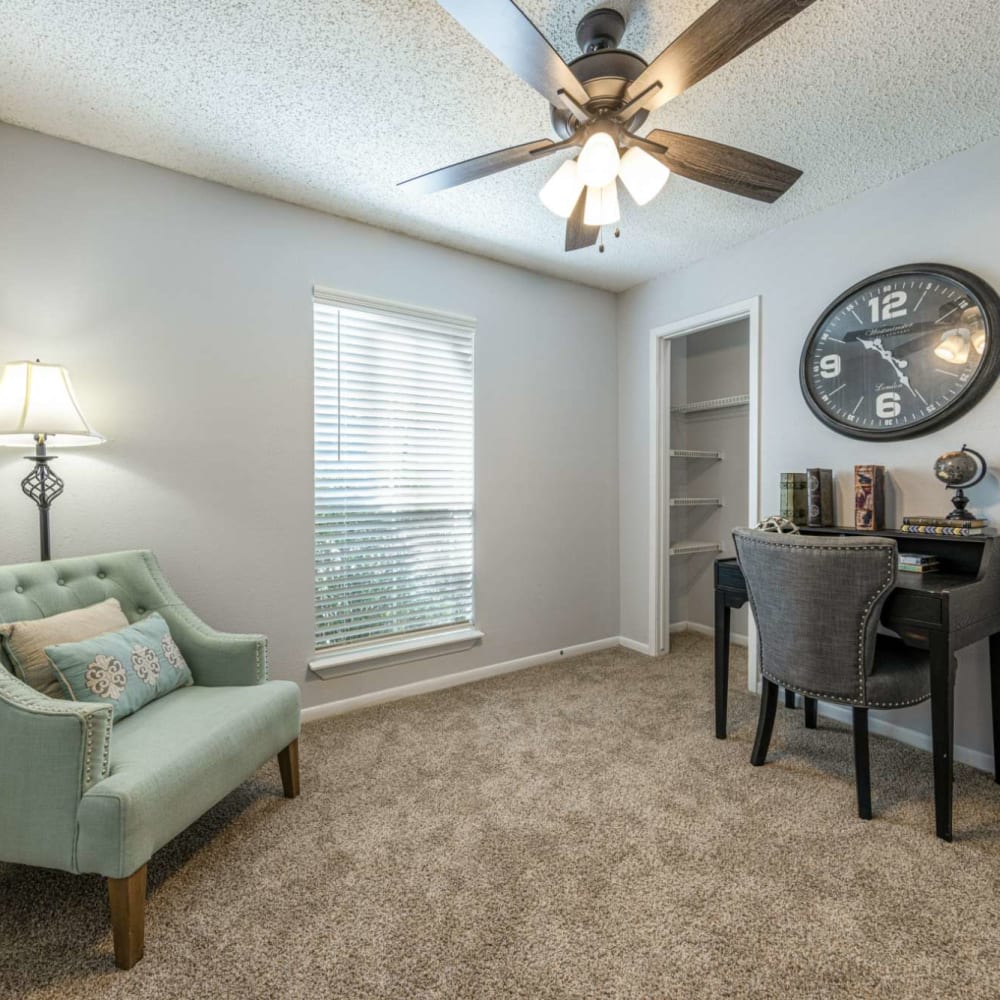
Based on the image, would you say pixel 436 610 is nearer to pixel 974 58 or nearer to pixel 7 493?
pixel 7 493

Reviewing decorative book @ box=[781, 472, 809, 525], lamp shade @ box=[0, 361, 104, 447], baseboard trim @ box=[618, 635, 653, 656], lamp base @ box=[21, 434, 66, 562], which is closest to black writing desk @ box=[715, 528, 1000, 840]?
decorative book @ box=[781, 472, 809, 525]

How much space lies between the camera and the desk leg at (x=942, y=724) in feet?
5.85

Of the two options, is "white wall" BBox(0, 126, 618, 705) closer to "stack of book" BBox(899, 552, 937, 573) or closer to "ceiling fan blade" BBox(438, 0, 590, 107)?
"ceiling fan blade" BBox(438, 0, 590, 107)

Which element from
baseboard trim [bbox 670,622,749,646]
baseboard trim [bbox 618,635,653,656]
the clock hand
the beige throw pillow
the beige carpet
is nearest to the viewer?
the beige carpet

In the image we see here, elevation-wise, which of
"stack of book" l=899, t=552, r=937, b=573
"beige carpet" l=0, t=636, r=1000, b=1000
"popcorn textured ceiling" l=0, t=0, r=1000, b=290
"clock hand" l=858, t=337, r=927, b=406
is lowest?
"beige carpet" l=0, t=636, r=1000, b=1000

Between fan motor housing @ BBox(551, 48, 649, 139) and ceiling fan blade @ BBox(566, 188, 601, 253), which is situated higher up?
fan motor housing @ BBox(551, 48, 649, 139)

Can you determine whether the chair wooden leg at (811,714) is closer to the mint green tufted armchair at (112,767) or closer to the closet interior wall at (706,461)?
the closet interior wall at (706,461)

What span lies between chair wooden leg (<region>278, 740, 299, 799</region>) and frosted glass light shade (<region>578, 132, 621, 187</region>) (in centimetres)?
208

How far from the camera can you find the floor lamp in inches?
72.4

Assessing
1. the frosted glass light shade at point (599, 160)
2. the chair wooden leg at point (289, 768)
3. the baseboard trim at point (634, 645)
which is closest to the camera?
the frosted glass light shade at point (599, 160)

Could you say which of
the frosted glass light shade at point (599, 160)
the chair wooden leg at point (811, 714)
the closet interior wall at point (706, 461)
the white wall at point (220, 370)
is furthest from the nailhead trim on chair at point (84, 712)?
the closet interior wall at point (706, 461)

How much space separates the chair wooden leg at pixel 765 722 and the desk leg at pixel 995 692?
77cm

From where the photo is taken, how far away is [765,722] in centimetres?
223

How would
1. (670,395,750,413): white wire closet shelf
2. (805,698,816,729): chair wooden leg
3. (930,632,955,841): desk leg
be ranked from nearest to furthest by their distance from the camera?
1. (930,632,955,841): desk leg
2. (805,698,816,729): chair wooden leg
3. (670,395,750,413): white wire closet shelf
